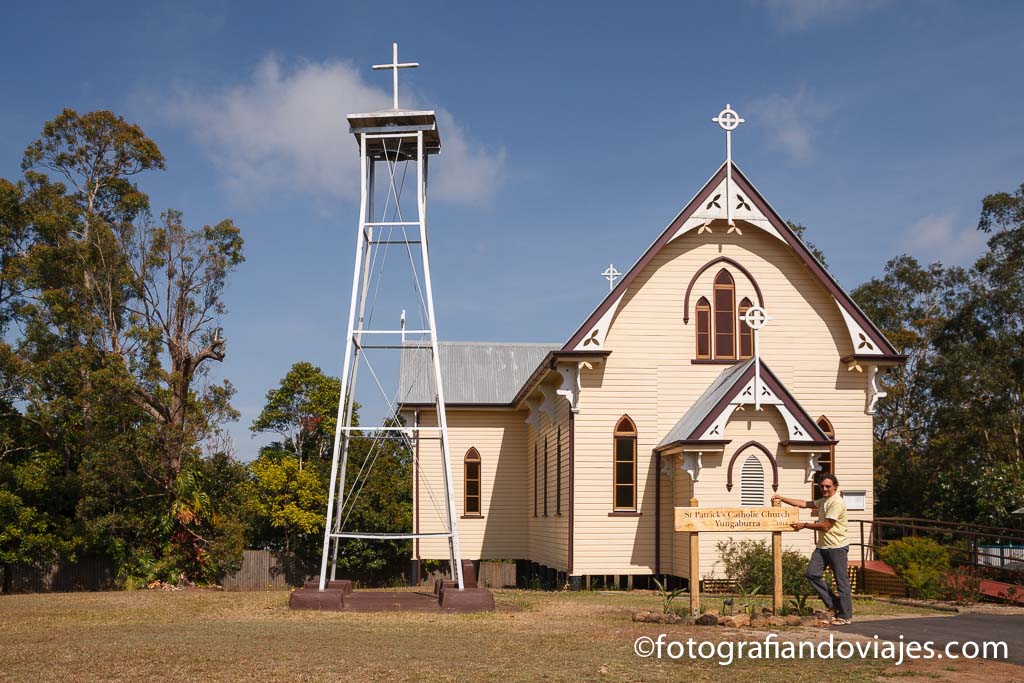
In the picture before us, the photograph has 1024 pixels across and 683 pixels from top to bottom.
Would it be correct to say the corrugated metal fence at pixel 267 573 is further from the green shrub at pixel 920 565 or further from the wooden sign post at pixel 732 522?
the wooden sign post at pixel 732 522

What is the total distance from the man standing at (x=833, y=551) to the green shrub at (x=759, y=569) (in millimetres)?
1011

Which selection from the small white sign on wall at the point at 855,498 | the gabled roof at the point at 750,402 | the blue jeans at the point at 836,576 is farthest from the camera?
the small white sign on wall at the point at 855,498

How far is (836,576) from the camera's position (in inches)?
610

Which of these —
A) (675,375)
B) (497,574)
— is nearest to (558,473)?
(675,375)

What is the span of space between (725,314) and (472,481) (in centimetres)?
1255

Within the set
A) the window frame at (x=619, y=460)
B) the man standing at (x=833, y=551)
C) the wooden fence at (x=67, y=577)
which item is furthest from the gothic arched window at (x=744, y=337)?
the wooden fence at (x=67, y=577)

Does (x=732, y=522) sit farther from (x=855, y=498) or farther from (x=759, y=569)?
(x=855, y=498)

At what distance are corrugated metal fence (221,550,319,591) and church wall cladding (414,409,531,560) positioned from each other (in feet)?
20.9

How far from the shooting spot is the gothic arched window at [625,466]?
2642cm

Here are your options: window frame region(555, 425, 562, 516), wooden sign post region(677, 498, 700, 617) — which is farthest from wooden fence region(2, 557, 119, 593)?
wooden sign post region(677, 498, 700, 617)

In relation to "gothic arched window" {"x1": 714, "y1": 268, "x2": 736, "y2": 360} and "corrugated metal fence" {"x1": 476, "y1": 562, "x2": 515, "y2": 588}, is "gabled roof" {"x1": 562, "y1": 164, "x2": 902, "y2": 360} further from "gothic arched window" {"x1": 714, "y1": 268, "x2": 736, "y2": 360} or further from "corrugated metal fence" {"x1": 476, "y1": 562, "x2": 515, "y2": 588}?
"corrugated metal fence" {"x1": 476, "y1": 562, "x2": 515, "y2": 588}

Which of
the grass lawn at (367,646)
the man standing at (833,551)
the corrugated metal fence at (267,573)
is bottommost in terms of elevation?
the corrugated metal fence at (267,573)

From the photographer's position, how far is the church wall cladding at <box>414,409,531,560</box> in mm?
36156

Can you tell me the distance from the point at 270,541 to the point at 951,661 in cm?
3541
